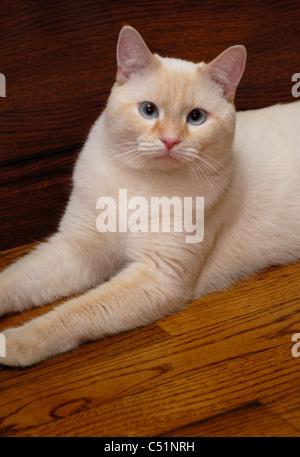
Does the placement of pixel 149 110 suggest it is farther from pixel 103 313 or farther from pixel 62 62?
pixel 62 62

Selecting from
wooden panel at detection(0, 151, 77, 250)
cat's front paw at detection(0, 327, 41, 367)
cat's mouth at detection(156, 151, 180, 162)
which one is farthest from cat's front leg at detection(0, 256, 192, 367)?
wooden panel at detection(0, 151, 77, 250)

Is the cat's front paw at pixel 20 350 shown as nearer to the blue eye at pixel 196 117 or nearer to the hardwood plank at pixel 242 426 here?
the hardwood plank at pixel 242 426

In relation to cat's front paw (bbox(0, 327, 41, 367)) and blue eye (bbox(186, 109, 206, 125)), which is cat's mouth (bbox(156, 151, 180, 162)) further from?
cat's front paw (bbox(0, 327, 41, 367))

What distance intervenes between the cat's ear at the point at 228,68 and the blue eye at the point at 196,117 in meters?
0.12

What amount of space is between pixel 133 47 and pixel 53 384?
988 millimetres

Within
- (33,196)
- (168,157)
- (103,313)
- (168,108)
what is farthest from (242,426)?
(33,196)

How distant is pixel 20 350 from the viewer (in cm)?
149

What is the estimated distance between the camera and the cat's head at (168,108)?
5.39 ft

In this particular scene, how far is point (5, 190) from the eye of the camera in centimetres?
229

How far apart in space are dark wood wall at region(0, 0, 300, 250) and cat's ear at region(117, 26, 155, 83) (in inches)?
23.7

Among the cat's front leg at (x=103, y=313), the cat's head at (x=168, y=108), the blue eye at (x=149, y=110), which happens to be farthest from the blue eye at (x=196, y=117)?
the cat's front leg at (x=103, y=313)

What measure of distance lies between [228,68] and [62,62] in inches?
32.1

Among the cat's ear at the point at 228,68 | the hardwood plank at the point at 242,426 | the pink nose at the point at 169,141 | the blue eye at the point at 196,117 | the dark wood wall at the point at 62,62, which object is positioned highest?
the dark wood wall at the point at 62,62

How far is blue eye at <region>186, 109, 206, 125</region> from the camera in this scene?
1714mm
